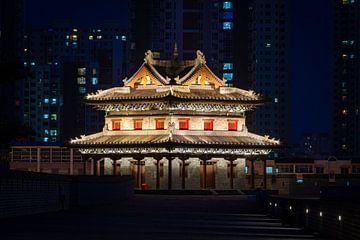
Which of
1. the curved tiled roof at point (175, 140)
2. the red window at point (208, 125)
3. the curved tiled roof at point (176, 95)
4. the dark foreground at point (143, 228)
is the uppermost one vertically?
the curved tiled roof at point (176, 95)

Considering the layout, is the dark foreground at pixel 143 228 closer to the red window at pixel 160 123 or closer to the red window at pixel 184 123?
the red window at pixel 184 123

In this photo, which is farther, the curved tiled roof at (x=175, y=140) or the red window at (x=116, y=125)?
the red window at (x=116, y=125)

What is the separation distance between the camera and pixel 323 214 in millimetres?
33625

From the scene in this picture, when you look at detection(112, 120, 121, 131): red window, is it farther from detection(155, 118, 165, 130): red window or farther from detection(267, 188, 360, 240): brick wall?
detection(267, 188, 360, 240): brick wall

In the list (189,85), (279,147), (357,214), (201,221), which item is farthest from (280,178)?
(357,214)

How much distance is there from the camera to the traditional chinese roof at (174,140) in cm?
8888

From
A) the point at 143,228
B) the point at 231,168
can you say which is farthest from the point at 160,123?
the point at 143,228

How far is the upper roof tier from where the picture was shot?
306 ft

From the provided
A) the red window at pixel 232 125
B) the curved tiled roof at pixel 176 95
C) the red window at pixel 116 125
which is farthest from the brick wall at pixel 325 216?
the red window at pixel 116 125

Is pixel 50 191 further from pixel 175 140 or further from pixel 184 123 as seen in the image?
pixel 184 123

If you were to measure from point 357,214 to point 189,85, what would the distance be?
68.3 metres

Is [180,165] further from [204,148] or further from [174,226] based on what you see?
[174,226]


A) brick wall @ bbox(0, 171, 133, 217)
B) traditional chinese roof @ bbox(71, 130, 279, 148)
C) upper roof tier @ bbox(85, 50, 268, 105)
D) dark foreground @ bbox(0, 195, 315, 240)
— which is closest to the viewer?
dark foreground @ bbox(0, 195, 315, 240)

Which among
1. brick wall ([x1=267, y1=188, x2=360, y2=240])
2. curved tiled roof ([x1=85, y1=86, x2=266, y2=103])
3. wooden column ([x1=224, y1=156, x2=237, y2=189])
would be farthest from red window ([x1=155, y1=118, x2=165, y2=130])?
brick wall ([x1=267, y1=188, x2=360, y2=240])
